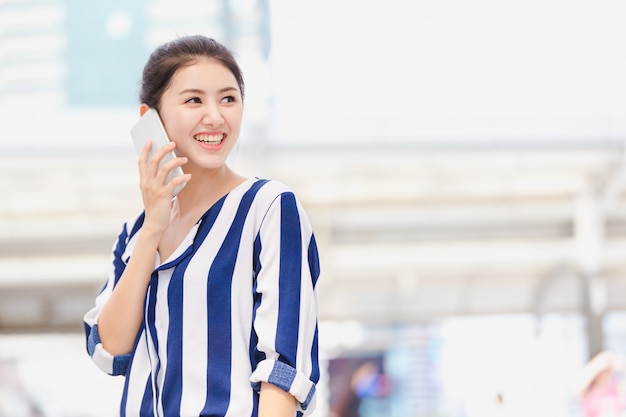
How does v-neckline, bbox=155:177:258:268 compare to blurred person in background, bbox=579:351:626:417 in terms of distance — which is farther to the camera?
blurred person in background, bbox=579:351:626:417

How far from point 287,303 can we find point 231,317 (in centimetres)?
7

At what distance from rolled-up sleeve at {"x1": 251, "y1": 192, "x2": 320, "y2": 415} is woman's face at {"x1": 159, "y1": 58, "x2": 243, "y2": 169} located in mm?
117

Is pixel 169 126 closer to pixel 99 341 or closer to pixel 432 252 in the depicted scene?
pixel 99 341

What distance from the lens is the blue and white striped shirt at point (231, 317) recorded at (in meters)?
1.16

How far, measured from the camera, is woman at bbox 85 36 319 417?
1.17 m

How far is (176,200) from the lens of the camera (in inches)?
54.7

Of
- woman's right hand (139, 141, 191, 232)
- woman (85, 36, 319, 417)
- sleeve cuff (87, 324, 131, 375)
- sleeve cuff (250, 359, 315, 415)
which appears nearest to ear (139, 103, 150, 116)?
woman (85, 36, 319, 417)

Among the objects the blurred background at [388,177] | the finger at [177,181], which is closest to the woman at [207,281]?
the finger at [177,181]

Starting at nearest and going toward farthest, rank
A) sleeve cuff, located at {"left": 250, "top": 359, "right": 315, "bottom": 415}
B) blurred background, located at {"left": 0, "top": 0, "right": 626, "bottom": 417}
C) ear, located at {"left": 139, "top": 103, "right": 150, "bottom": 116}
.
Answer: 1. sleeve cuff, located at {"left": 250, "top": 359, "right": 315, "bottom": 415}
2. ear, located at {"left": 139, "top": 103, "right": 150, "bottom": 116}
3. blurred background, located at {"left": 0, "top": 0, "right": 626, "bottom": 417}

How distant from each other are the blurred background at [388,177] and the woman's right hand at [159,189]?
205 inches

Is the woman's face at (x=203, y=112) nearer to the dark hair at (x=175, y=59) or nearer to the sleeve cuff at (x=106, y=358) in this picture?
the dark hair at (x=175, y=59)

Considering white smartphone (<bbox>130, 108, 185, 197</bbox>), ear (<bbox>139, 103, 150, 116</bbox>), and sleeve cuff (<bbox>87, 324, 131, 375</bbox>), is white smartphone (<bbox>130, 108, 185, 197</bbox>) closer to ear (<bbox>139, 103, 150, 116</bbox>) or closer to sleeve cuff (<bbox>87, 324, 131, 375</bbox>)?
ear (<bbox>139, 103, 150, 116</bbox>)

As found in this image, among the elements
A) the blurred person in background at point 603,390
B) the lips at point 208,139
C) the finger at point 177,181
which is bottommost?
the blurred person in background at point 603,390

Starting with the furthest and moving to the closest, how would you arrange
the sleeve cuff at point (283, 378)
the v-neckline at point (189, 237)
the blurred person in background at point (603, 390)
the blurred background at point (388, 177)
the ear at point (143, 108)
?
the blurred background at point (388, 177), the blurred person in background at point (603, 390), the ear at point (143, 108), the v-neckline at point (189, 237), the sleeve cuff at point (283, 378)
